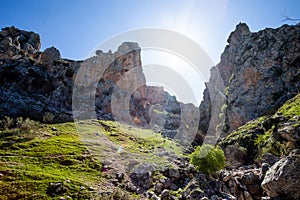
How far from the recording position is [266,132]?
65375 millimetres

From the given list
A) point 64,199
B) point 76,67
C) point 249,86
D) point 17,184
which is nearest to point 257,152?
point 249,86

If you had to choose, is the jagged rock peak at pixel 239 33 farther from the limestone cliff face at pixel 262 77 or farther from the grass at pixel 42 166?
the grass at pixel 42 166

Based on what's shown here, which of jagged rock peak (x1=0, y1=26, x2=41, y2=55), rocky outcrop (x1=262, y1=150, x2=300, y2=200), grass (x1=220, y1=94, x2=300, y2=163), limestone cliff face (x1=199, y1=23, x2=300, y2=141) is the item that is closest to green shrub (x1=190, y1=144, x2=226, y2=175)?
rocky outcrop (x1=262, y1=150, x2=300, y2=200)

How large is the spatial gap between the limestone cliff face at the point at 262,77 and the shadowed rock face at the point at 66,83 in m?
49.8

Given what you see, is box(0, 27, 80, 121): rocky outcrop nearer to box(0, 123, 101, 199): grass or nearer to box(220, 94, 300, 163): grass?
box(0, 123, 101, 199): grass

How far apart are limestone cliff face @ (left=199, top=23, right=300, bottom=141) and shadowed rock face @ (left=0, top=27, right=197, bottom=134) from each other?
49814mm

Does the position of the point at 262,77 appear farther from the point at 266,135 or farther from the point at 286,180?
the point at 286,180

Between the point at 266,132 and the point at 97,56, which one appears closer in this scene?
the point at 266,132

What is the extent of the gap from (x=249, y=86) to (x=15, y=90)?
10370 cm

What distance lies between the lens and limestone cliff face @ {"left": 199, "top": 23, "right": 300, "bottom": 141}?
8762 centimetres

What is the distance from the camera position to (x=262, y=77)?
315 feet

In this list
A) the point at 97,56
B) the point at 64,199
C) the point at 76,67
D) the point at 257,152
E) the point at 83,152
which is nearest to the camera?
the point at 64,199

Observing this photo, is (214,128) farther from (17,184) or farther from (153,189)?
(17,184)

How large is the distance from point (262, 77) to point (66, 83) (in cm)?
9619
